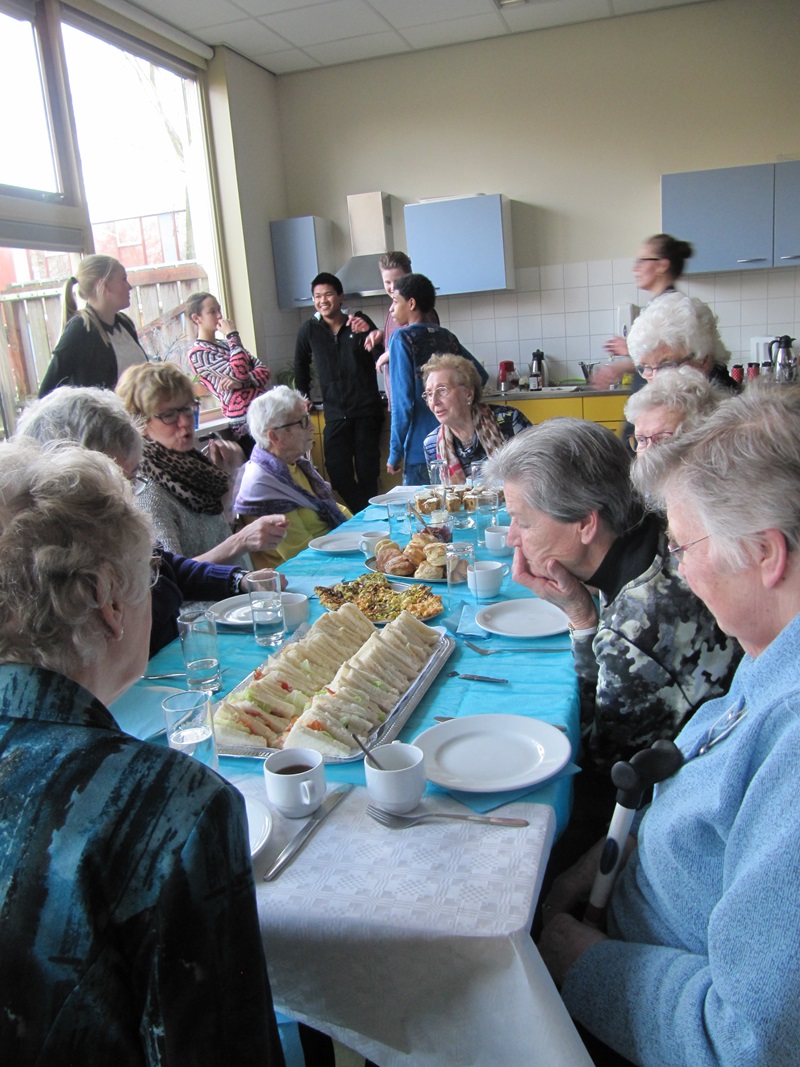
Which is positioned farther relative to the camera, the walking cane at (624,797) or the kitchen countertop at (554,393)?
the kitchen countertop at (554,393)

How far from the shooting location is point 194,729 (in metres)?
1.20

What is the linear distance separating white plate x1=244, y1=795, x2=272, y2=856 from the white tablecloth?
0.05 feet

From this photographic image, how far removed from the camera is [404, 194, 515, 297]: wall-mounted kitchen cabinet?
18.0ft

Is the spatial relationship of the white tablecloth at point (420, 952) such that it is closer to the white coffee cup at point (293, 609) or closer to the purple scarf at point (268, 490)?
the white coffee cup at point (293, 609)

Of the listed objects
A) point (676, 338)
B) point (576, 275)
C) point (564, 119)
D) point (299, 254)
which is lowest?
point (676, 338)

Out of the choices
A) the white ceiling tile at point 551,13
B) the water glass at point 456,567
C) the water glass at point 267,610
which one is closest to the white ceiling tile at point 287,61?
the white ceiling tile at point 551,13

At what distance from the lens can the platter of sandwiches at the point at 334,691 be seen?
4.32 feet

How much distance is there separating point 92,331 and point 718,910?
3.80m

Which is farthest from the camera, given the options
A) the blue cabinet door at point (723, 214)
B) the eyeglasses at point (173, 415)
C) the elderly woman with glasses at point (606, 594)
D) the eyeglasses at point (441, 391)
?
the blue cabinet door at point (723, 214)

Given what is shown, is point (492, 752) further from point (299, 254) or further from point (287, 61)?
point (287, 61)

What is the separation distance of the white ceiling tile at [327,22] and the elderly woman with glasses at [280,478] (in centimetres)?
309

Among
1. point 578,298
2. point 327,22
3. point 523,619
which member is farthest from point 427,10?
point 523,619

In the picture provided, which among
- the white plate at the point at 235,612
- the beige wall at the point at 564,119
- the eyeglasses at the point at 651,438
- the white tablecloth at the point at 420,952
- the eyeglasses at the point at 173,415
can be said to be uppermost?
the beige wall at the point at 564,119

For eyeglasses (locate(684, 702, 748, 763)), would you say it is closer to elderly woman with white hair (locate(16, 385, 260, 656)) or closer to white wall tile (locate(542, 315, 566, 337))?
elderly woman with white hair (locate(16, 385, 260, 656))
